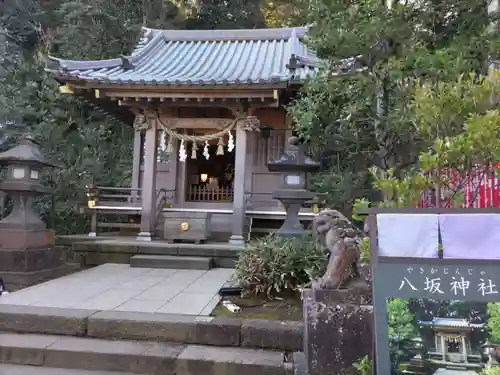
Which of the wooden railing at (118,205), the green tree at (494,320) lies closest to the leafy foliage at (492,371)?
the green tree at (494,320)

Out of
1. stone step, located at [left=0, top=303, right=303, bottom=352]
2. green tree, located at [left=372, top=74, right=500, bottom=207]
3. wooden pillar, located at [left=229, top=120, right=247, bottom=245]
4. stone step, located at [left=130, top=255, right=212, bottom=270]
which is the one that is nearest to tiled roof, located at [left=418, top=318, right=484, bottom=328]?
green tree, located at [left=372, top=74, right=500, bottom=207]

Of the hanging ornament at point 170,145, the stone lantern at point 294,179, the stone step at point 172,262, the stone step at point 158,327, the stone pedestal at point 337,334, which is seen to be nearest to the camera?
the stone pedestal at point 337,334

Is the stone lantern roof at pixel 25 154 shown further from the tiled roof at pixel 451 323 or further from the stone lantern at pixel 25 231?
the tiled roof at pixel 451 323

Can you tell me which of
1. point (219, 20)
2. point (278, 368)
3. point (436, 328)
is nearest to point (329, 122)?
point (278, 368)

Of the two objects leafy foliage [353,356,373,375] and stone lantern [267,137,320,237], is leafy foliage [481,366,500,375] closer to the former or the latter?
leafy foliage [353,356,373,375]

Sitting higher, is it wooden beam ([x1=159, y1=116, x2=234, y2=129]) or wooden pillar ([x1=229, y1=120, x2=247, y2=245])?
wooden beam ([x1=159, y1=116, x2=234, y2=129])

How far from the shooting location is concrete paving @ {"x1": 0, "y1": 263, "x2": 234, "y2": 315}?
4.40 m

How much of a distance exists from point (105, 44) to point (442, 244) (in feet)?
59.7

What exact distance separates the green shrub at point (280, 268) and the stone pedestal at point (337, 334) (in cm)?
159

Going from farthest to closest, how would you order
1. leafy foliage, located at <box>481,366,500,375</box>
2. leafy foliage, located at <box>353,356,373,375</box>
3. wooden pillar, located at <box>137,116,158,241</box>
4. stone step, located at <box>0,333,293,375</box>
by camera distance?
wooden pillar, located at <box>137,116,158,241</box>
stone step, located at <box>0,333,293,375</box>
leafy foliage, located at <box>353,356,373,375</box>
leafy foliage, located at <box>481,366,500,375</box>

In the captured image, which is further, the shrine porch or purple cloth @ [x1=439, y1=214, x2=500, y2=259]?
the shrine porch

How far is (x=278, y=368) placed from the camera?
323 cm

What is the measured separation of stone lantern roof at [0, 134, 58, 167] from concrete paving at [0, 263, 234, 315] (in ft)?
6.66

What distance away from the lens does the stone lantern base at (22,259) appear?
593cm
